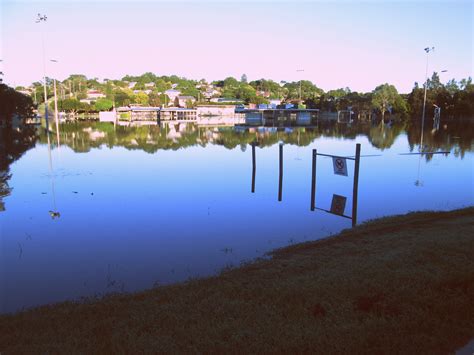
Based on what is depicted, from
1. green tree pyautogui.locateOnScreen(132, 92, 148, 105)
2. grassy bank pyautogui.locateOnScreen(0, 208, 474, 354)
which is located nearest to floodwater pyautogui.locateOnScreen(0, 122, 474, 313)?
grassy bank pyautogui.locateOnScreen(0, 208, 474, 354)

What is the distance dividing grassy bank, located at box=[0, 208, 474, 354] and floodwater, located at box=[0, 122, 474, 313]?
179 cm

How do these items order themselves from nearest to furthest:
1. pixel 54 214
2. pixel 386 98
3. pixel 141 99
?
pixel 54 214
pixel 386 98
pixel 141 99

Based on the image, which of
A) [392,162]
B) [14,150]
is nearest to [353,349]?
[392,162]

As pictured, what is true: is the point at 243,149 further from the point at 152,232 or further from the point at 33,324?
the point at 33,324

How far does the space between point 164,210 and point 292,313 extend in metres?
9.23

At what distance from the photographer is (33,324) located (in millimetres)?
5406

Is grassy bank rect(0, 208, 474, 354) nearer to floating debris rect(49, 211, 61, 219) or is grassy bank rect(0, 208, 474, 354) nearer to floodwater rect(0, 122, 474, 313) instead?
floodwater rect(0, 122, 474, 313)

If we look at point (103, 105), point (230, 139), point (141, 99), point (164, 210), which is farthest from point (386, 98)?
point (164, 210)

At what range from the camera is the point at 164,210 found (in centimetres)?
1382

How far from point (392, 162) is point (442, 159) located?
3.55 meters

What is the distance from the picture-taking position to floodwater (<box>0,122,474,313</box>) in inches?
335

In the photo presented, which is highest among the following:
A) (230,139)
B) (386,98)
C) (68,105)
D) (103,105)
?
(386,98)

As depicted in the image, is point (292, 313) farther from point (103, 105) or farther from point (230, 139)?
point (103, 105)

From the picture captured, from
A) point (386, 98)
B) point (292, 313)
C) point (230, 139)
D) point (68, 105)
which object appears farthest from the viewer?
point (68, 105)
